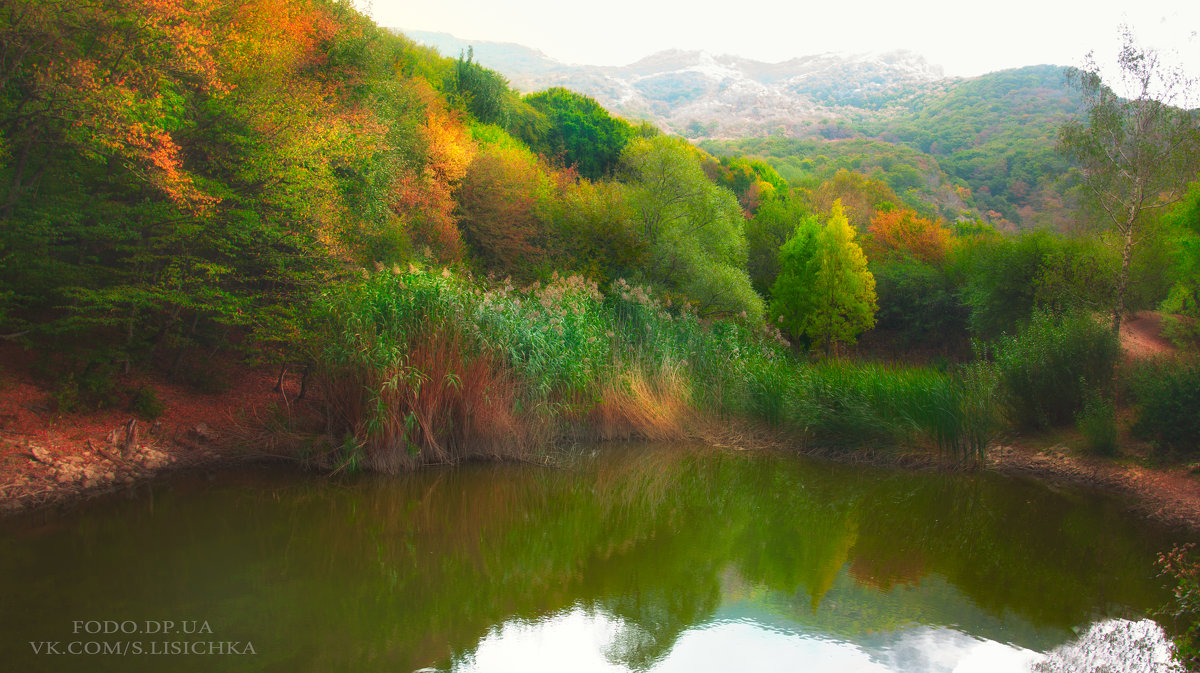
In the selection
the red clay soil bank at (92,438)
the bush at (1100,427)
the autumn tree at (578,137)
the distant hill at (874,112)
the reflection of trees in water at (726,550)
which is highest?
the distant hill at (874,112)

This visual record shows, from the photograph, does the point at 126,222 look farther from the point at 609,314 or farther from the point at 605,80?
the point at 605,80

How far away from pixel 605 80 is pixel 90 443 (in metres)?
128

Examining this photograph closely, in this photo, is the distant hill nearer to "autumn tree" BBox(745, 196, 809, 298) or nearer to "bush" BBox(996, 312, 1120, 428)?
"bush" BBox(996, 312, 1120, 428)

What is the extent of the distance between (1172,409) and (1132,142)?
6.95m

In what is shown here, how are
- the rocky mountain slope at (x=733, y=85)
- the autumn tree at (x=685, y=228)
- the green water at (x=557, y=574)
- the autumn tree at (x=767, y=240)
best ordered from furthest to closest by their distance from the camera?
the rocky mountain slope at (x=733, y=85), the autumn tree at (x=767, y=240), the autumn tree at (x=685, y=228), the green water at (x=557, y=574)

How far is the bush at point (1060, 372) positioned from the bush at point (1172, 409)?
0.72 meters

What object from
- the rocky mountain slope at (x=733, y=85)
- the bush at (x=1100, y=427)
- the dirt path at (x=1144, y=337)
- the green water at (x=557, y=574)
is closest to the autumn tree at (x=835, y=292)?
the dirt path at (x=1144, y=337)

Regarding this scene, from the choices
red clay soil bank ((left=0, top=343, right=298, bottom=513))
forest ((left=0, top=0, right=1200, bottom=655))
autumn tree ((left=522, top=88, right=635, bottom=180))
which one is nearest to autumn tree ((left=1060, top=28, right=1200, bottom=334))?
forest ((left=0, top=0, right=1200, bottom=655))

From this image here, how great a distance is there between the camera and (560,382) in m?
9.74

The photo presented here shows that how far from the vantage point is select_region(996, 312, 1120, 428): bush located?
33.9 feet

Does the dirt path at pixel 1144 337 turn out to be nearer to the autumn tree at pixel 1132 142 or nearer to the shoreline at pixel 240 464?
the autumn tree at pixel 1132 142

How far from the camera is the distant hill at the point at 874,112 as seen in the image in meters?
42.5

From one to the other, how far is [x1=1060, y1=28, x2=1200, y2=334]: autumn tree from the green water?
26.1ft

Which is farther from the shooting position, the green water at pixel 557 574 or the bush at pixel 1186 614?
the green water at pixel 557 574
